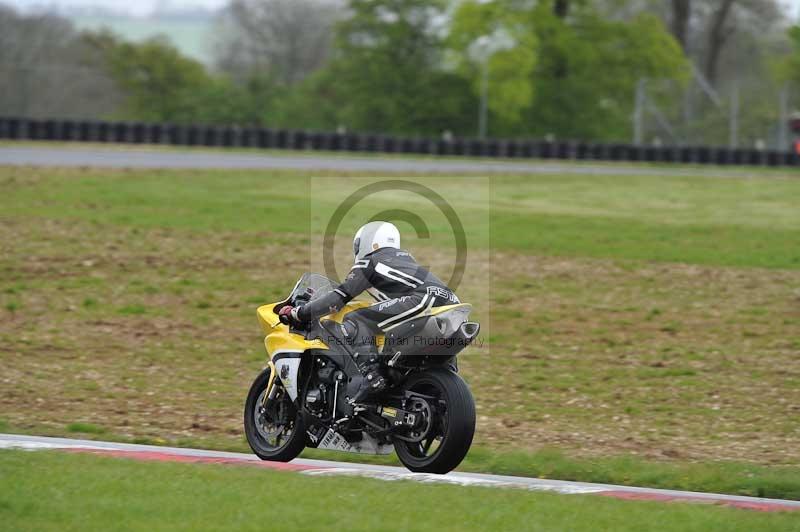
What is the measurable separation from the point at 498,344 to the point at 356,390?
291 inches

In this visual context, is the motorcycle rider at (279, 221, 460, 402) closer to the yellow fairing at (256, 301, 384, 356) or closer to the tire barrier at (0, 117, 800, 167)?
the yellow fairing at (256, 301, 384, 356)

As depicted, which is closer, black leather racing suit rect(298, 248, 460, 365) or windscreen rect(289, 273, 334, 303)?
black leather racing suit rect(298, 248, 460, 365)

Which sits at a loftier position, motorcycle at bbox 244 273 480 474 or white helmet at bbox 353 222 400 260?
white helmet at bbox 353 222 400 260

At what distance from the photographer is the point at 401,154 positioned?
43.5m

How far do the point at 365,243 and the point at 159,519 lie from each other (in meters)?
2.87

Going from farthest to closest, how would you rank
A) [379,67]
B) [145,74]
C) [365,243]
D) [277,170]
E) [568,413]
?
[145,74]
[379,67]
[277,170]
[568,413]
[365,243]

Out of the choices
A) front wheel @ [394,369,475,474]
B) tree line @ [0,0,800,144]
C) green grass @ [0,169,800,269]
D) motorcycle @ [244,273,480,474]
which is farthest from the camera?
tree line @ [0,0,800,144]

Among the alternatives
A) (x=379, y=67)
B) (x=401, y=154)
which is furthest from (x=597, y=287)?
(x=379, y=67)

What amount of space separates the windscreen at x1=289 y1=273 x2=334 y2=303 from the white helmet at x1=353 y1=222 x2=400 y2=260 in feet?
1.64

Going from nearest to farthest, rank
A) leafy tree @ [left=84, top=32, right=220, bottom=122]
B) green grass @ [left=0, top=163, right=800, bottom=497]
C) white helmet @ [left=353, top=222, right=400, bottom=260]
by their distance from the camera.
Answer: white helmet @ [left=353, top=222, right=400, bottom=260] < green grass @ [left=0, top=163, right=800, bottom=497] < leafy tree @ [left=84, top=32, right=220, bottom=122]

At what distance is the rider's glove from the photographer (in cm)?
927

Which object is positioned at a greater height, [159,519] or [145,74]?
A: [145,74]

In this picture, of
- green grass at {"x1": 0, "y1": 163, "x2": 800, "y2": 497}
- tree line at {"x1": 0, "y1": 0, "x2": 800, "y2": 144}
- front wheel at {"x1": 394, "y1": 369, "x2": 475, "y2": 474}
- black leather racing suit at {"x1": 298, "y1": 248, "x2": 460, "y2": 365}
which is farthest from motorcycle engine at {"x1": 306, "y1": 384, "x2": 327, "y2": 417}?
tree line at {"x1": 0, "y1": 0, "x2": 800, "y2": 144}

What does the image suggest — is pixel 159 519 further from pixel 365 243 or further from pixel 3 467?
pixel 365 243
